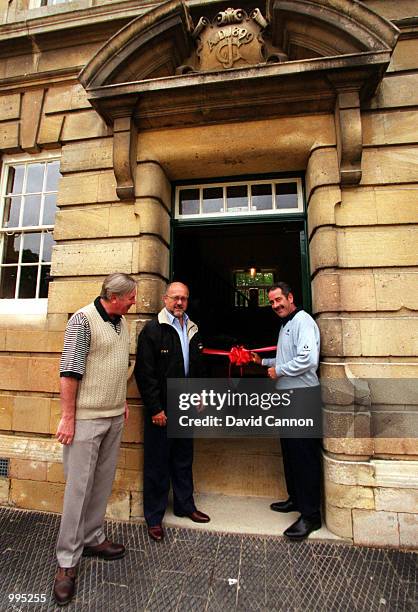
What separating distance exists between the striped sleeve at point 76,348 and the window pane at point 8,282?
101 inches

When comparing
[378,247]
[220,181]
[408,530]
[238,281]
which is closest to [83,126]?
[220,181]

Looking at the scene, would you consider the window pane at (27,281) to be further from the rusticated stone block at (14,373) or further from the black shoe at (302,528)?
the black shoe at (302,528)

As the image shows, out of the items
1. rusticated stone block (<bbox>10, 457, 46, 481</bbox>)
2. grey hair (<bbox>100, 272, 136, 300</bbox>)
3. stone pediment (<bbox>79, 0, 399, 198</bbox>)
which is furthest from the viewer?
rusticated stone block (<bbox>10, 457, 46, 481</bbox>)

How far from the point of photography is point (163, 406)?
10.5 ft

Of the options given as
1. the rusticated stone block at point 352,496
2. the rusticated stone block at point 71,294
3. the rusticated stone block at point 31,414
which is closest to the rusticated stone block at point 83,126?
the rusticated stone block at point 71,294

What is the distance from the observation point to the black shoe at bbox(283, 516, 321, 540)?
120 inches

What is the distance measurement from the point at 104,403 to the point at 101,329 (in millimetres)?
604

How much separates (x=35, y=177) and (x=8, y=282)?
1.57 meters

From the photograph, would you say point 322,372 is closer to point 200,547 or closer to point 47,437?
point 200,547

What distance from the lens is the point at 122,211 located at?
394 centimetres

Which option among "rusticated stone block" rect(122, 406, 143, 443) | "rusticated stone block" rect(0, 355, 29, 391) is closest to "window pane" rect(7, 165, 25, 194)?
"rusticated stone block" rect(0, 355, 29, 391)

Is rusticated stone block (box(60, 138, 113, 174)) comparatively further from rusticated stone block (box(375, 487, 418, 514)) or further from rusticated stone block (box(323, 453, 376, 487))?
rusticated stone block (box(375, 487, 418, 514))

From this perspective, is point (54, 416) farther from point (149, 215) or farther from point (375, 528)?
point (375, 528)

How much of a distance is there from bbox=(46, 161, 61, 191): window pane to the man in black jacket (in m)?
2.70
